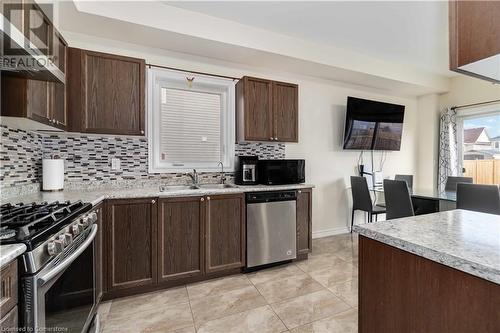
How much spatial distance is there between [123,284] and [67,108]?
5.32 feet

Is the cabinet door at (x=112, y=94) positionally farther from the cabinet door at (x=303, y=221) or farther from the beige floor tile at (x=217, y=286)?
the cabinet door at (x=303, y=221)

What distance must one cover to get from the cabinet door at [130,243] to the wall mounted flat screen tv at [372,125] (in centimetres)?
311

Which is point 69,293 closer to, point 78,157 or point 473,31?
point 78,157

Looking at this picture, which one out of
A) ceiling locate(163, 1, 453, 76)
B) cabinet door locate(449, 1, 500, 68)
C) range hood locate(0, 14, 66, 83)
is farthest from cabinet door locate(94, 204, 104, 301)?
cabinet door locate(449, 1, 500, 68)

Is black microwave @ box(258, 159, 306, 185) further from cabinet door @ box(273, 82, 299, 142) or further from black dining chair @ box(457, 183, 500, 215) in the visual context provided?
black dining chair @ box(457, 183, 500, 215)

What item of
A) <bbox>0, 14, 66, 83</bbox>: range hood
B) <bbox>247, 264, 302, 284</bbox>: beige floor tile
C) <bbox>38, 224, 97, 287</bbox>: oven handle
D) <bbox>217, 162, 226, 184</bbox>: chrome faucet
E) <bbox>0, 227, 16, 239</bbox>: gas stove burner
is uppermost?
<bbox>0, 14, 66, 83</bbox>: range hood

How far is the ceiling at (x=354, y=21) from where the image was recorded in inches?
97.8

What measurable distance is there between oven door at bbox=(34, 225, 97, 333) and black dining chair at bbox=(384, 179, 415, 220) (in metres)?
2.93

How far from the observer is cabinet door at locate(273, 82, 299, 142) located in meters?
3.03

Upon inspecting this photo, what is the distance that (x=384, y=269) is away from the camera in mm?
965

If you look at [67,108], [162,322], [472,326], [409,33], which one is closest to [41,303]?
[162,322]

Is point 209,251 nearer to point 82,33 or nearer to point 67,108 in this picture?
point 67,108

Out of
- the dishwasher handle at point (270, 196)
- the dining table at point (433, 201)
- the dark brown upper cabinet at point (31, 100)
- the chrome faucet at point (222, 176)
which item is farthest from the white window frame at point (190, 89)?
the dining table at point (433, 201)

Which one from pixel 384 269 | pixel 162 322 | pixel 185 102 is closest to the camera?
pixel 384 269
